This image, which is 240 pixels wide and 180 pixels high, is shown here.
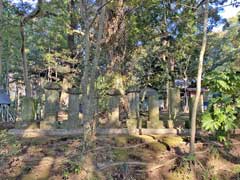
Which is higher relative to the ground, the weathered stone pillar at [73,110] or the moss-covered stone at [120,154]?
the weathered stone pillar at [73,110]

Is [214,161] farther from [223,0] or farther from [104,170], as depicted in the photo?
[223,0]

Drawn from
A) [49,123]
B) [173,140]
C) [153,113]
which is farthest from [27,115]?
[173,140]

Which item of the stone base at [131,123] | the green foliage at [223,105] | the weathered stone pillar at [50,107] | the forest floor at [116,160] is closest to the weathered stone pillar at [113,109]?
the stone base at [131,123]

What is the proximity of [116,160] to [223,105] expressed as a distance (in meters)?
1.99

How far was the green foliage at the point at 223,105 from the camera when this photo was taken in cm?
489

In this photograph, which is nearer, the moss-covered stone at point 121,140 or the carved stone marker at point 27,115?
the moss-covered stone at point 121,140

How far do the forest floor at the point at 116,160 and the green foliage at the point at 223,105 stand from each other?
0.43 metres

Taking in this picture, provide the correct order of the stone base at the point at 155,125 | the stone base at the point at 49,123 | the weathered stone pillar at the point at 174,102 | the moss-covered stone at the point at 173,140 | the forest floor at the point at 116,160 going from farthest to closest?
the weathered stone pillar at the point at 174,102 < the stone base at the point at 155,125 < the stone base at the point at 49,123 < the moss-covered stone at the point at 173,140 < the forest floor at the point at 116,160

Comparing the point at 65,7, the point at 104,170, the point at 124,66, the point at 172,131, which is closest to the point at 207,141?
the point at 172,131

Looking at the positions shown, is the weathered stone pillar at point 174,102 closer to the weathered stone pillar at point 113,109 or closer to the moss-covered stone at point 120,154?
the weathered stone pillar at point 113,109

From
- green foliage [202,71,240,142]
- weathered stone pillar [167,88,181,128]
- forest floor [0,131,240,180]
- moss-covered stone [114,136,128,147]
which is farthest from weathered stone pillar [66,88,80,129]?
green foliage [202,71,240,142]

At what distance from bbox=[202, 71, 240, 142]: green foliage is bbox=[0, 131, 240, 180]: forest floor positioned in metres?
0.43

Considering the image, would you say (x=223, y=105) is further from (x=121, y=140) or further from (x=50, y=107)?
(x=50, y=107)

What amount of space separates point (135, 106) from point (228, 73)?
6.83 ft
